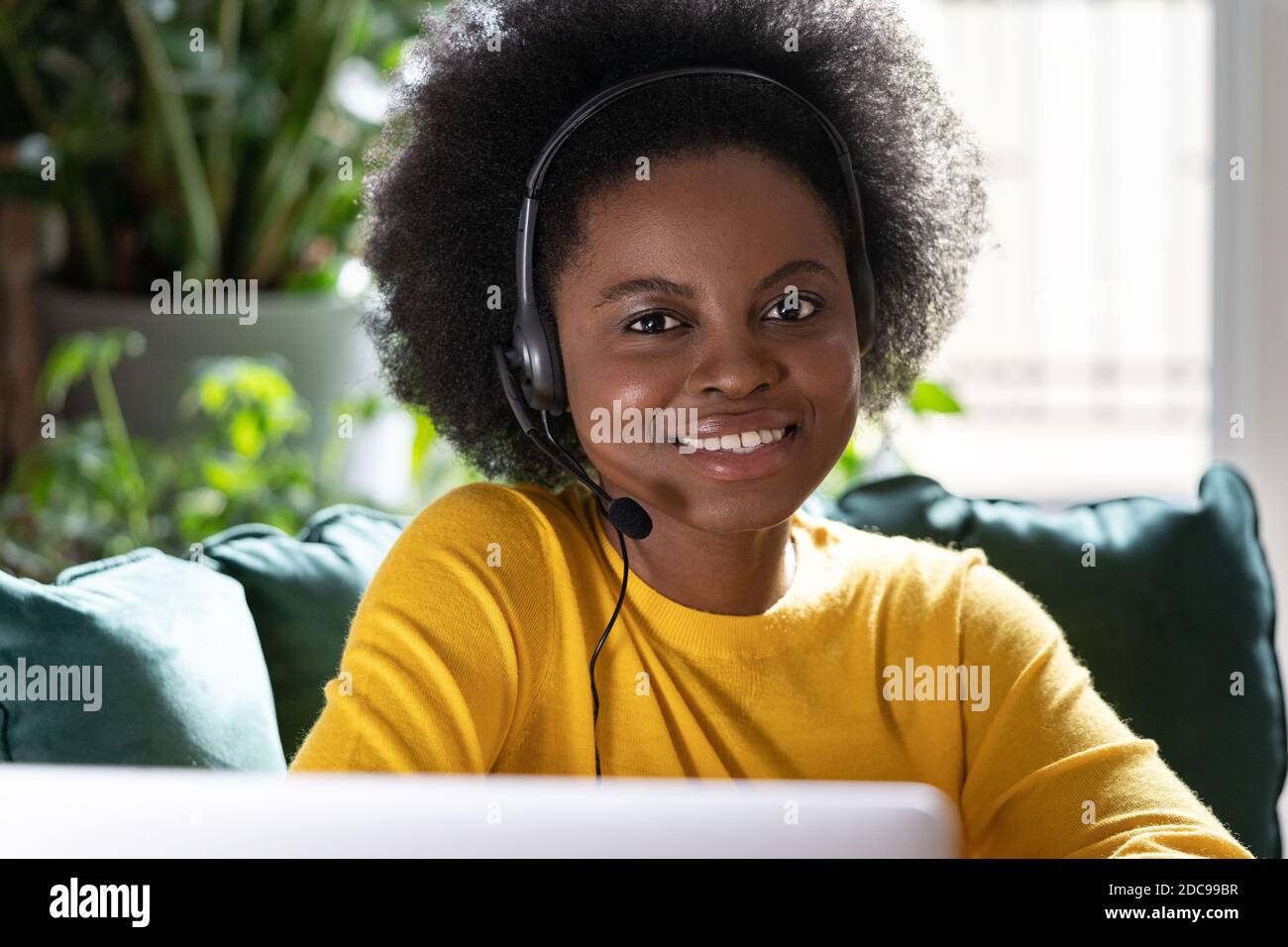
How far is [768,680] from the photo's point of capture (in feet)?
3.67

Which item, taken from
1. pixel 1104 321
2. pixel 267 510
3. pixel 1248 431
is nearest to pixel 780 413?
pixel 1248 431

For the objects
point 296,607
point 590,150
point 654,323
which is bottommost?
point 296,607

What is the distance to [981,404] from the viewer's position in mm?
5633

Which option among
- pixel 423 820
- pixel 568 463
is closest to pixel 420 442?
pixel 568 463

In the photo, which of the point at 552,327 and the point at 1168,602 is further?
the point at 1168,602

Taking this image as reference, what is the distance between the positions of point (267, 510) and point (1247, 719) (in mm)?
1349

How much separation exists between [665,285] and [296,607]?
1.50 feet

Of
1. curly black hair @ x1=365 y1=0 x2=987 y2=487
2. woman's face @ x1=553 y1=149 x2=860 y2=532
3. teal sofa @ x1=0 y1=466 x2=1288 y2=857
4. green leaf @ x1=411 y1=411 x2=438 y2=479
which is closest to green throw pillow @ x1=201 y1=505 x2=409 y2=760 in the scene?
teal sofa @ x1=0 y1=466 x2=1288 y2=857

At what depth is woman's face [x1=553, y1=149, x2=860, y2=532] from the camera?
1025 mm

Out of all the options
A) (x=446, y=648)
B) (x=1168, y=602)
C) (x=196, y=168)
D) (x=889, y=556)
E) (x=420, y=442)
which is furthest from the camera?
(x=196, y=168)

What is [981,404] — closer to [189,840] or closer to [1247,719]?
[1247,719]

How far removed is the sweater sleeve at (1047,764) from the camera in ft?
3.43

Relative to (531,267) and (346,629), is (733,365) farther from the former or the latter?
(346,629)

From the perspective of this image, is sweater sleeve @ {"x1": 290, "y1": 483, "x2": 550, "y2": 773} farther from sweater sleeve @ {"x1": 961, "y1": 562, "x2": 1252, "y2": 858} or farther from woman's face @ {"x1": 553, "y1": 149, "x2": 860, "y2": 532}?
sweater sleeve @ {"x1": 961, "y1": 562, "x2": 1252, "y2": 858}
